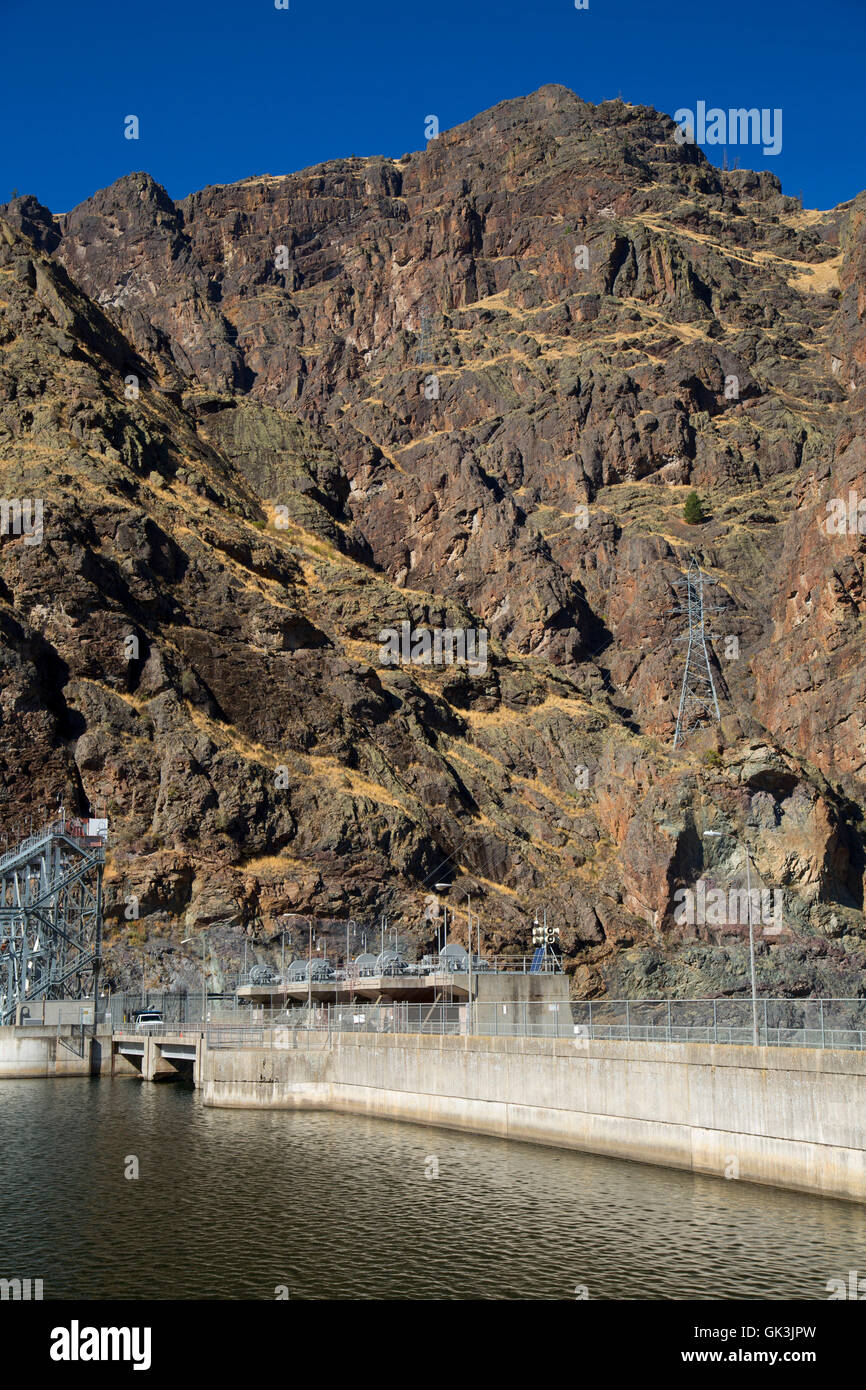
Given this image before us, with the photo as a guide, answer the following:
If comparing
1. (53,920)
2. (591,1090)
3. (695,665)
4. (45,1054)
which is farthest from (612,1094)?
(695,665)

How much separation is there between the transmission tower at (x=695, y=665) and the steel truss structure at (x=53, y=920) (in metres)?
70.4

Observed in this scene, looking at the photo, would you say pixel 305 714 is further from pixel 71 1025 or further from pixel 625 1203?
pixel 625 1203

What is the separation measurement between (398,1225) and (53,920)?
69.4 metres

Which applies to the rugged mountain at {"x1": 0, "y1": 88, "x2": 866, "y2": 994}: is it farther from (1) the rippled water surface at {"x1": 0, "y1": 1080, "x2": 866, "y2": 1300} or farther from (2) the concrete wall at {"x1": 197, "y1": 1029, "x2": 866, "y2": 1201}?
(1) the rippled water surface at {"x1": 0, "y1": 1080, "x2": 866, "y2": 1300}

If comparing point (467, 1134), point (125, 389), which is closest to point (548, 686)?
point (125, 389)

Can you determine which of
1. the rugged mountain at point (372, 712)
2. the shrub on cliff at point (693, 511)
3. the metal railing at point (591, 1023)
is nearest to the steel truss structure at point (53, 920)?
the rugged mountain at point (372, 712)

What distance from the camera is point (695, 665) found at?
547 feet

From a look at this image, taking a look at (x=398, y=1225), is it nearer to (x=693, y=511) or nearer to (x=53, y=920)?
(x=53, y=920)

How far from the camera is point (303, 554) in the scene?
171875mm

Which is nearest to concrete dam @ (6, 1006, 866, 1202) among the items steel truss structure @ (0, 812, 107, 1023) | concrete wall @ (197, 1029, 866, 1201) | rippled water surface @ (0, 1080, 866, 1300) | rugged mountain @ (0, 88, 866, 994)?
concrete wall @ (197, 1029, 866, 1201)

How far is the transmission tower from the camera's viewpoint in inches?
6117

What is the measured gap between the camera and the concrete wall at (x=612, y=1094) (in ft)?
121

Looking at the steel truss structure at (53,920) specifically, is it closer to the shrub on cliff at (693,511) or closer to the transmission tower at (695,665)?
the transmission tower at (695,665)

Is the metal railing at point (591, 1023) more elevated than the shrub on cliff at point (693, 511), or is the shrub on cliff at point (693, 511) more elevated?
the shrub on cliff at point (693, 511)
